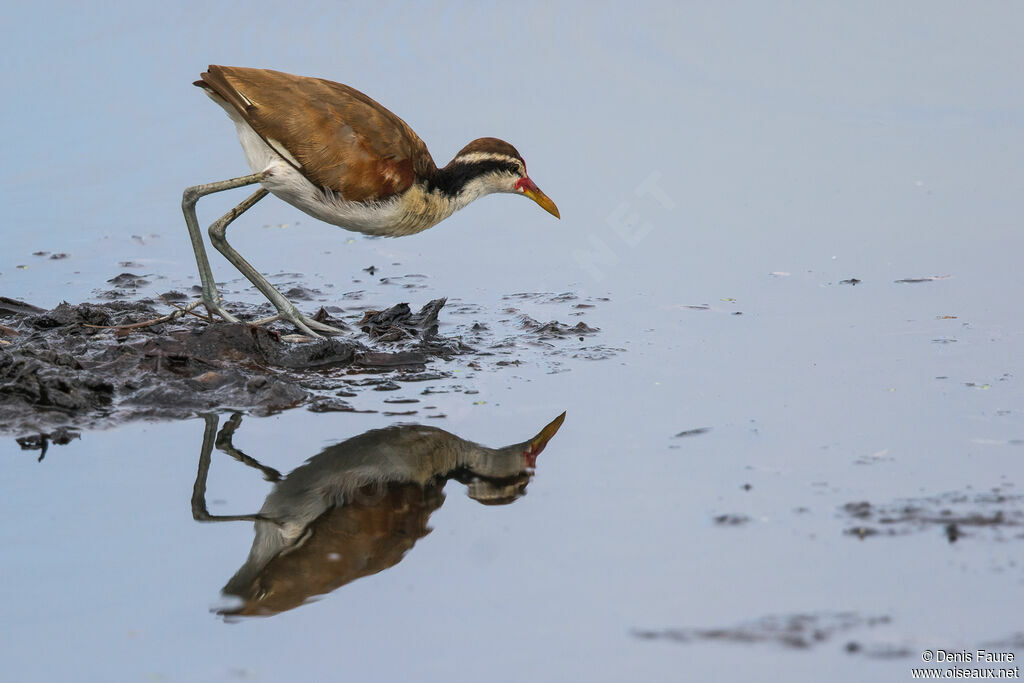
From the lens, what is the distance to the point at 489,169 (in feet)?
29.3

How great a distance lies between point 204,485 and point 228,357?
1667 mm

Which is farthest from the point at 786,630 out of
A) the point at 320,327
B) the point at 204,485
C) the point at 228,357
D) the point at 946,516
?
the point at 320,327

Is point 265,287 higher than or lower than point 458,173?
lower

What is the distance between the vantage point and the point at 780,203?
32.9 feet

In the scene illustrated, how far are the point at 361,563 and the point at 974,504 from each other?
2584 millimetres

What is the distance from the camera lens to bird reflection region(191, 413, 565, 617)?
5223 mm

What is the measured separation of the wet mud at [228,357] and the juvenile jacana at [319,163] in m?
0.48

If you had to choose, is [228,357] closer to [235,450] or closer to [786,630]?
[235,450]

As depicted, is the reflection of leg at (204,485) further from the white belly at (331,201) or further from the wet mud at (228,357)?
the white belly at (331,201)

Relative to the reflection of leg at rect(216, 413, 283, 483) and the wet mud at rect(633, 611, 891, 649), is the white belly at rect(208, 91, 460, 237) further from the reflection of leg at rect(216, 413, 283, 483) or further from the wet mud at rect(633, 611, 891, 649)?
the wet mud at rect(633, 611, 891, 649)

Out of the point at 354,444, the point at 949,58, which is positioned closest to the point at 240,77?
the point at 354,444

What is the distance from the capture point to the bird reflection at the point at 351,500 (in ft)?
17.1

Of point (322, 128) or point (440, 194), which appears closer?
point (322, 128)

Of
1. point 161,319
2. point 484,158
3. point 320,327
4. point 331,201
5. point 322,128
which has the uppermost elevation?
point 322,128
